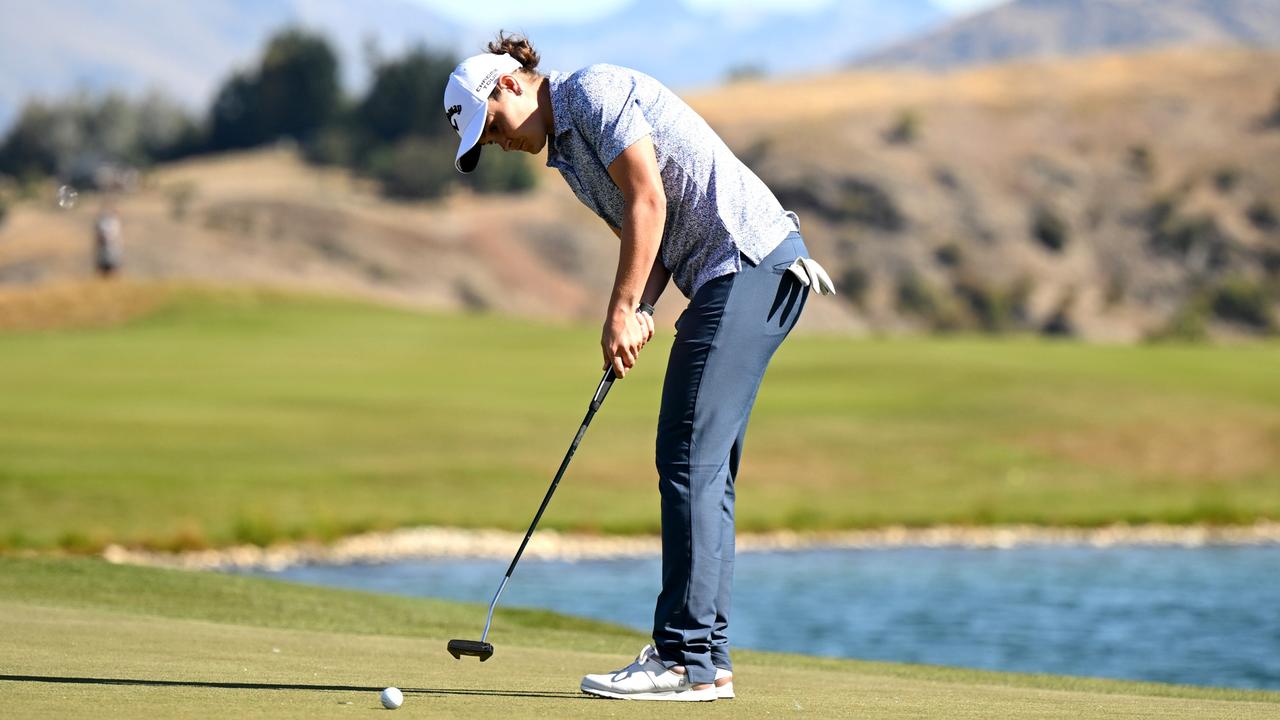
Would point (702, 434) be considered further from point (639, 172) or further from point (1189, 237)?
point (1189, 237)

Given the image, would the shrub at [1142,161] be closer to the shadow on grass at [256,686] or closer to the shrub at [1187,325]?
the shrub at [1187,325]

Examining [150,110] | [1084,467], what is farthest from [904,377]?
[150,110]

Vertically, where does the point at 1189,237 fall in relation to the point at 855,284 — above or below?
above

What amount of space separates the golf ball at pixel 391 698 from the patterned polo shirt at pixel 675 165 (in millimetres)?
1506

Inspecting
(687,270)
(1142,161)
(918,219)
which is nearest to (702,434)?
(687,270)

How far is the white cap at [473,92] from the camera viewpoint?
5.46m

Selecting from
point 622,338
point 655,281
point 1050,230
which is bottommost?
point 1050,230

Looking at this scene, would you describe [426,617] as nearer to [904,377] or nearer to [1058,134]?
[904,377]

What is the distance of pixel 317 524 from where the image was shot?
1881 centimetres

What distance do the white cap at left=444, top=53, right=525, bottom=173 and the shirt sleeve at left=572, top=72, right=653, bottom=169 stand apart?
10.2 inches

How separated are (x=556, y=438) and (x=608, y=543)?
431 cm

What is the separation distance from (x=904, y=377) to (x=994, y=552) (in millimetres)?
9526

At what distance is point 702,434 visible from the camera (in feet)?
17.9

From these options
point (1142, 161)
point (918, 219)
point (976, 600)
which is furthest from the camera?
point (1142, 161)
